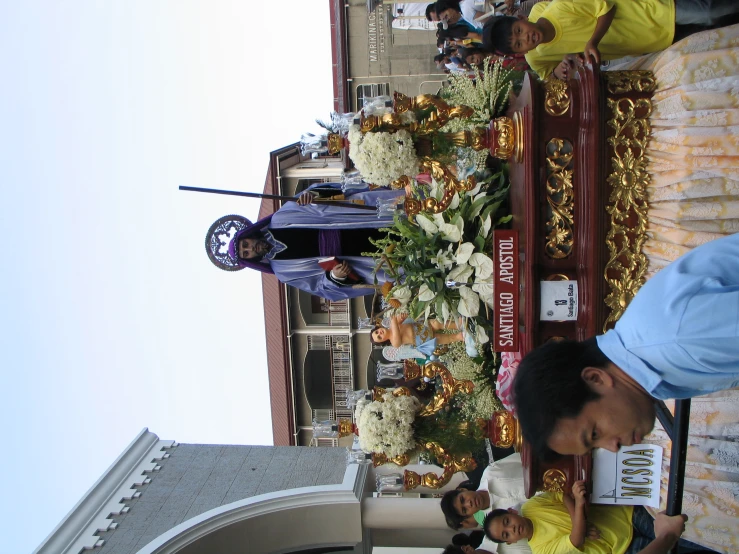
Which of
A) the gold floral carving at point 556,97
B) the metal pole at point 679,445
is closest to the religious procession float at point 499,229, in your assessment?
the gold floral carving at point 556,97

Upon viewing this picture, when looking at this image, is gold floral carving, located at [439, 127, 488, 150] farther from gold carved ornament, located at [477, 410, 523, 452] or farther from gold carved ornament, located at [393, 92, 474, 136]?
gold carved ornament, located at [477, 410, 523, 452]

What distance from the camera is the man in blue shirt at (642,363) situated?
135 cm

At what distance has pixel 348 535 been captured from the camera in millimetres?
4805

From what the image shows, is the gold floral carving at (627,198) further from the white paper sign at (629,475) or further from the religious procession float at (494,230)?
the white paper sign at (629,475)

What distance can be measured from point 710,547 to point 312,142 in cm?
334

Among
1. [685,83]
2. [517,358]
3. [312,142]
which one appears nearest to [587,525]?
[517,358]

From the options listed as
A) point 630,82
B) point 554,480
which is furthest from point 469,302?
point 630,82

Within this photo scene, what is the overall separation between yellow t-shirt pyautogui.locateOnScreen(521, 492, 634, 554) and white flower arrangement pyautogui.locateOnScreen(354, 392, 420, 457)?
85 cm

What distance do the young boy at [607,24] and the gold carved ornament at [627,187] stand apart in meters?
0.36

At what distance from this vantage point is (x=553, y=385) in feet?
5.37

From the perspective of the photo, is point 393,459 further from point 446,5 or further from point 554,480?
point 446,5

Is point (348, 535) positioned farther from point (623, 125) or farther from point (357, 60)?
point (357, 60)

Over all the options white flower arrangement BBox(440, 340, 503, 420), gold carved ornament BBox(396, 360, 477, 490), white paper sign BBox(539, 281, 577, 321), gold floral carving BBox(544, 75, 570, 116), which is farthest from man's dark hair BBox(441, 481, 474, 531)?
gold floral carving BBox(544, 75, 570, 116)

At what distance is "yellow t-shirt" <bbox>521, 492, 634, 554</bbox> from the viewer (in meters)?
3.10
